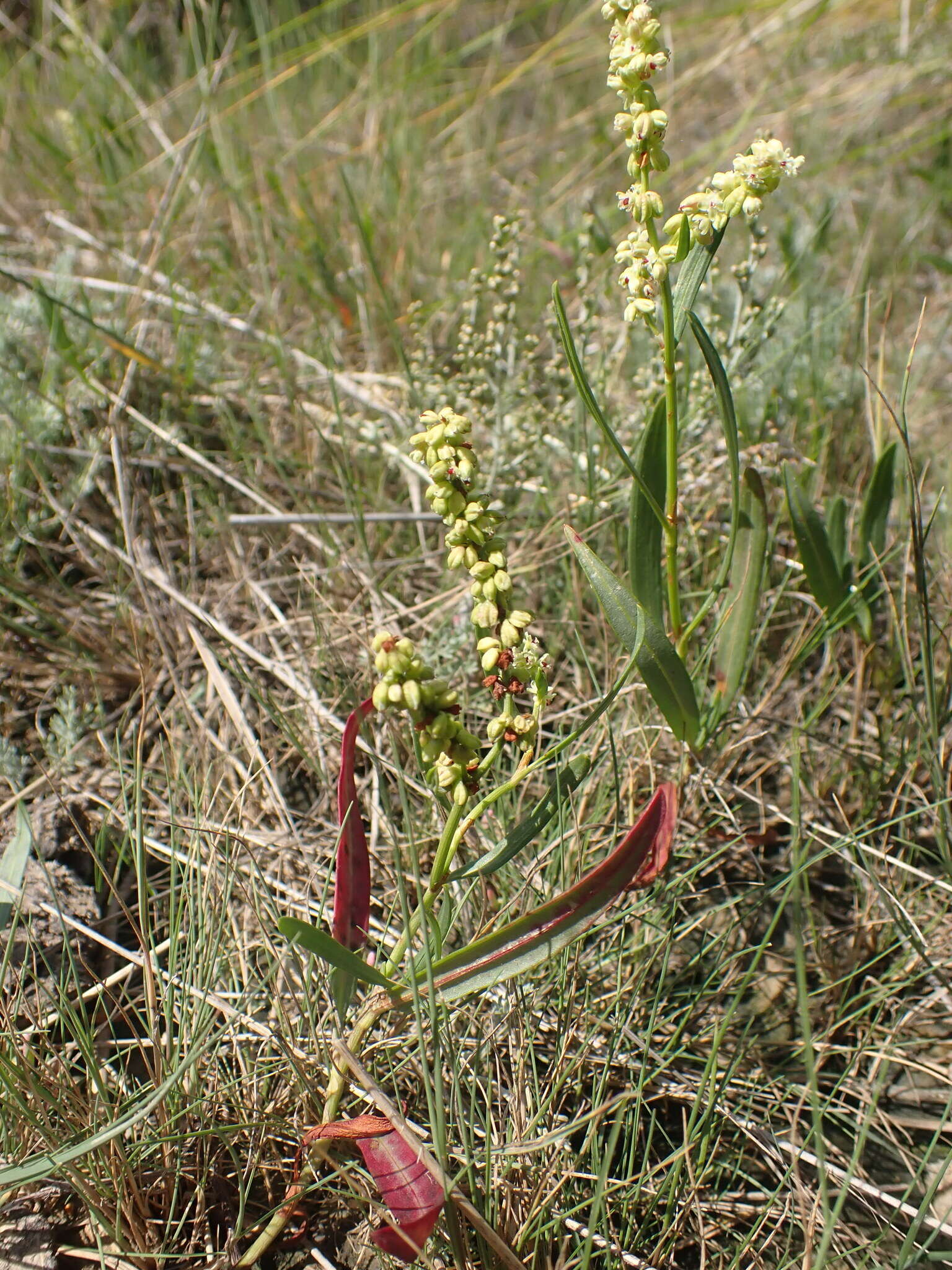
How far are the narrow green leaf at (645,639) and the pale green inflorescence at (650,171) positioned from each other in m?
0.33

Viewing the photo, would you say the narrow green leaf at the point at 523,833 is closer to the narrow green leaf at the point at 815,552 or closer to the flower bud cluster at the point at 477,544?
the flower bud cluster at the point at 477,544

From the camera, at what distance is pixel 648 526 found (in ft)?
5.00

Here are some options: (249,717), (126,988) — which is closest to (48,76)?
(249,717)

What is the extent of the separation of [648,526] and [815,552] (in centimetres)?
38

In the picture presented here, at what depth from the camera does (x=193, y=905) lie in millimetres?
1354

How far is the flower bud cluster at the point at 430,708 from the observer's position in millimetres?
946

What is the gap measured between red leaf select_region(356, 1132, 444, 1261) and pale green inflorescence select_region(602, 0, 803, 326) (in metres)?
1.09

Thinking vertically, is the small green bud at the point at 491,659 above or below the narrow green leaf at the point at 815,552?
above

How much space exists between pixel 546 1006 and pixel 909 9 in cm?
406

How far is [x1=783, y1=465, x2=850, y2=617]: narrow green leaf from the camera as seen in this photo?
1629 millimetres

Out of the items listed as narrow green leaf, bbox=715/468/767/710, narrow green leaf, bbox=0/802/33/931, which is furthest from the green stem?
narrow green leaf, bbox=0/802/33/931

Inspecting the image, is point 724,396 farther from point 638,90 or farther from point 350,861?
point 350,861

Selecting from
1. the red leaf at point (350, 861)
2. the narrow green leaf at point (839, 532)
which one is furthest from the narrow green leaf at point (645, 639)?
the narrow green leaf at point (839, 532)

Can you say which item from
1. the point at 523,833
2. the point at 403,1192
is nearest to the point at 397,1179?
the point at 403,1192
